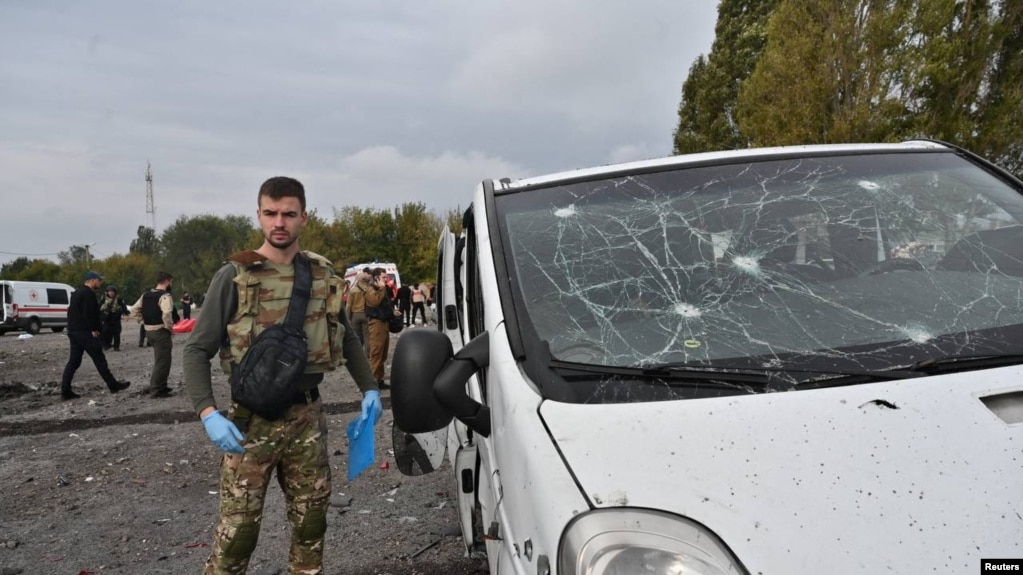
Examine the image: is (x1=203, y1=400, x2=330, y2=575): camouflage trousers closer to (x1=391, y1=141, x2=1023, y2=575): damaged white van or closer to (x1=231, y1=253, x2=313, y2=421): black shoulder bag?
(x1=231, y1=253, x2=313, y2=421): black shoulder bag

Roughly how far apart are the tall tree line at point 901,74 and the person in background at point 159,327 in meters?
11.0

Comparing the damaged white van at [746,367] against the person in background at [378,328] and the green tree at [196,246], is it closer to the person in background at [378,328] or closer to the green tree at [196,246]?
the person in background at [378,328]

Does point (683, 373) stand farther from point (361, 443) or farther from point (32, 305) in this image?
point (32, 305)

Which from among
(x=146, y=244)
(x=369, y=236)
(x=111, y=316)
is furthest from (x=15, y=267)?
(x=111, y=316)

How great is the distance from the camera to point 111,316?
52.7 feet

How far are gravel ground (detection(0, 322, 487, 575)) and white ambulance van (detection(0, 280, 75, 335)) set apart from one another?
63.4 ft

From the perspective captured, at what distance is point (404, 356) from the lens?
1770 mm

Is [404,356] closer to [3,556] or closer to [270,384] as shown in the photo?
[270,384]

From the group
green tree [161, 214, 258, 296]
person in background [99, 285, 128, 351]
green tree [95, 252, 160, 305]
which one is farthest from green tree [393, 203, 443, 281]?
person in background [99, 285, 128, 351]

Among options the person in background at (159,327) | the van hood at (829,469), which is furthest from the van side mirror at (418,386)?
the person in background at (159,327)

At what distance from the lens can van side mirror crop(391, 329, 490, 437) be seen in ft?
5.71

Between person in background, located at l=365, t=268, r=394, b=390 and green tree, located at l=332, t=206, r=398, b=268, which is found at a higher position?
green tree, located at l=332, t=206, r=398, b=268

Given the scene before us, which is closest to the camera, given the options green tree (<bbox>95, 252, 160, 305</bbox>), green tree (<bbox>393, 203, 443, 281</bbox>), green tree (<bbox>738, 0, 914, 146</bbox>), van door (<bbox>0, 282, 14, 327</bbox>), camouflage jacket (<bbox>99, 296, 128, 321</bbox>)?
green tree (<bbox>738, 0, 914, 146</bbox>)

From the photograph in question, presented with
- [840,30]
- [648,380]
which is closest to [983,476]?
[648,380]
